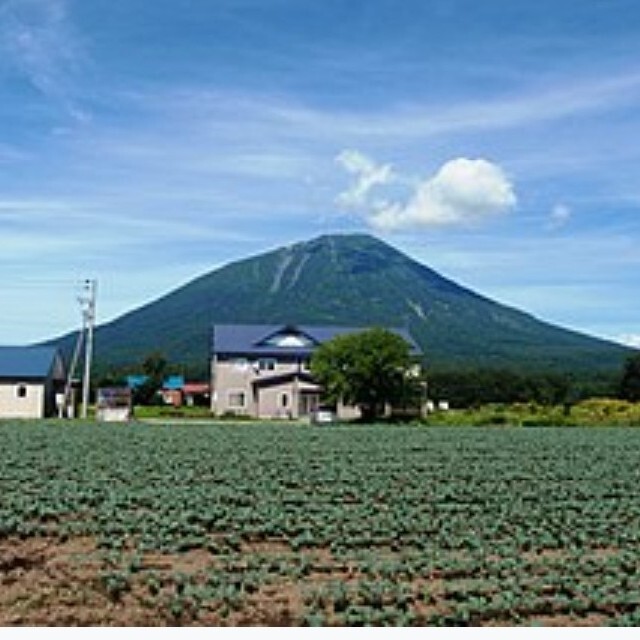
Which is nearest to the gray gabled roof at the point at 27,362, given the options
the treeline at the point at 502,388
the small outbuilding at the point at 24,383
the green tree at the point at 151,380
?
the small outbuilding at the point at 24,383

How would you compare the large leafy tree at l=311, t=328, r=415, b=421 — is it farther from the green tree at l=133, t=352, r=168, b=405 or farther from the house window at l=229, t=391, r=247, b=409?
the green tree at l=133, t=352, r=168, b=405

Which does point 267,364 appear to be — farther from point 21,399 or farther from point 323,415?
point 21,399

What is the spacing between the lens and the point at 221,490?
474 inches

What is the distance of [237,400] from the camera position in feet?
164

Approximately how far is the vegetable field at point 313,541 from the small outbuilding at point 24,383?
29.1 meters

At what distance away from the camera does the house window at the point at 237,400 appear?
49625 millimetres

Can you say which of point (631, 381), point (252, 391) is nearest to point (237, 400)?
point (252, 391)

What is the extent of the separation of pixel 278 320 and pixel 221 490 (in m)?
123

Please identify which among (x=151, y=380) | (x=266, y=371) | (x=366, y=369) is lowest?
(x=366, y=369)

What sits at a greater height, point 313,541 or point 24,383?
point 24,383

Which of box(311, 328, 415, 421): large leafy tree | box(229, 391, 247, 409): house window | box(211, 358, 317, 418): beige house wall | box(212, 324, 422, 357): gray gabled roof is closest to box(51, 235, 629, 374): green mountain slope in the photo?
box(212, 324, 422, 357): gray gabled roof

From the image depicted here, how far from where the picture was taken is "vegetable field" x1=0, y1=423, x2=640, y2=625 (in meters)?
6.47

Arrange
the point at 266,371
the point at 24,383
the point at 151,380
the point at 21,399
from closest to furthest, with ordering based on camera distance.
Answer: the point at 21,399
the point at 24,383
the point at 266,371
the point at 151,380

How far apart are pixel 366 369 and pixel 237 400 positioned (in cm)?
1212
